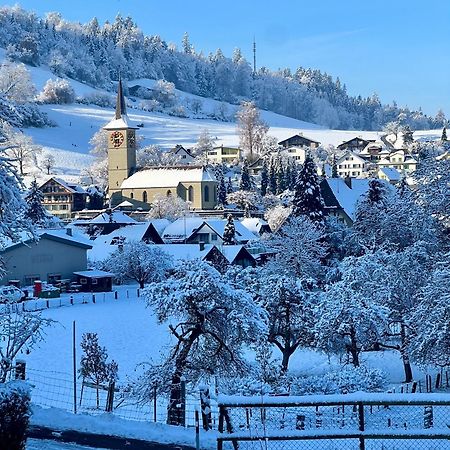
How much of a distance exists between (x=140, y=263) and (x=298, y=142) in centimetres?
11258

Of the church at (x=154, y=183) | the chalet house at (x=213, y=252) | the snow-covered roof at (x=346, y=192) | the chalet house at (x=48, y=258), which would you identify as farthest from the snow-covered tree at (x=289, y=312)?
the church at (x=154, y=183)

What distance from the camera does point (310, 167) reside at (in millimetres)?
50125

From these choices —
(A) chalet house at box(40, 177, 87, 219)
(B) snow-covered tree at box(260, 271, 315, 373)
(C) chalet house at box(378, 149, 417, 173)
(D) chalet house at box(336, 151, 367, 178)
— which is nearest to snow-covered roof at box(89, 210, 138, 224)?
(A) chalet house at box(40, 177, 87, 219)

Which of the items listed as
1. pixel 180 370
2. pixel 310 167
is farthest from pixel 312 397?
pixel 310 167

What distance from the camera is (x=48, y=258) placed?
48.3m

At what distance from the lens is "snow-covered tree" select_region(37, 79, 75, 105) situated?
171000mm

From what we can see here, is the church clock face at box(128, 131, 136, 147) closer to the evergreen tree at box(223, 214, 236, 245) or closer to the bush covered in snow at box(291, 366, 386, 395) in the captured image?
the evergreen tree at box(223, 214, 236, 245)

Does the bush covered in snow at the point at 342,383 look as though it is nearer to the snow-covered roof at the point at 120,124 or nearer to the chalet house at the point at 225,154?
the snow-covered roof at the point at 120,124

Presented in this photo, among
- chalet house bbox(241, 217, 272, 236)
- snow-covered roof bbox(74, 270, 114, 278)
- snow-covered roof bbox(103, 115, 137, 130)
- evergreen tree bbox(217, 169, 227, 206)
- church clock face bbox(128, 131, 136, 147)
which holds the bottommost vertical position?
snow-covered roof bbox(74, 270, 114, 278)

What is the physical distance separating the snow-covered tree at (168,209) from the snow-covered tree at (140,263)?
26661mm

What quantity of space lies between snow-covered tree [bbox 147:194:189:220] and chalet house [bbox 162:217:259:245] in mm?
10811

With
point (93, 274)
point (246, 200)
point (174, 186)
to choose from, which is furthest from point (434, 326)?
point (174, 186)

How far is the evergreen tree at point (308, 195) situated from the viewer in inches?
1955

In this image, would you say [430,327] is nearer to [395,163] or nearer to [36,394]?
[36,394]
